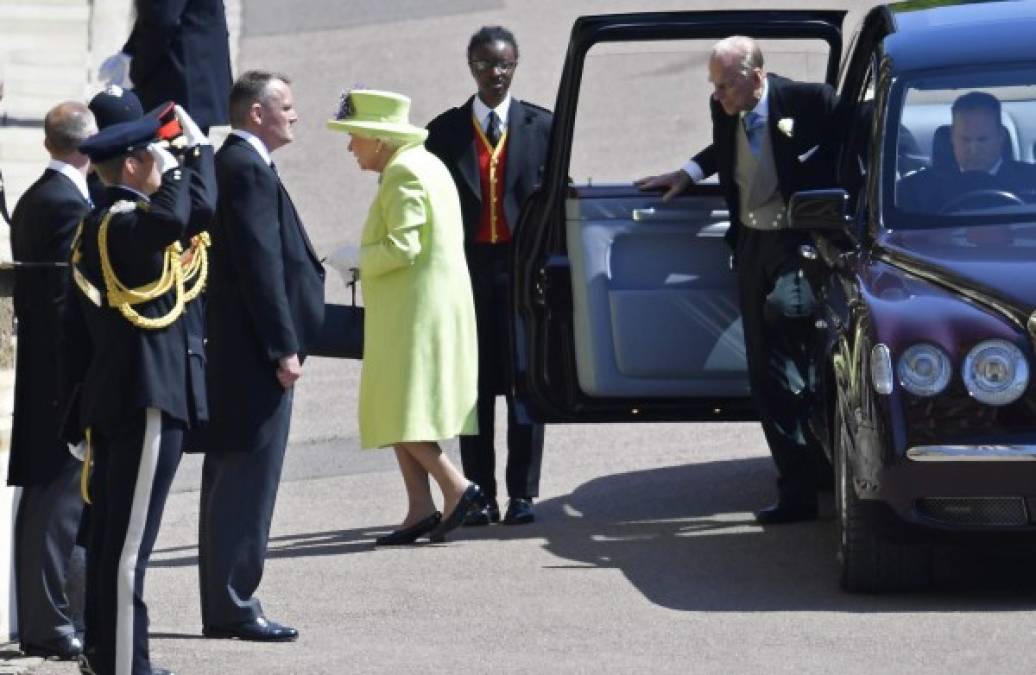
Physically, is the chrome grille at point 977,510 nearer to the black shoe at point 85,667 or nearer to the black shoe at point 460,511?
the black shoe at point 460,511

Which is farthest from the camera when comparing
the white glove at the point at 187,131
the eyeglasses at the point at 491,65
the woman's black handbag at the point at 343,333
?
the eyeglasses at the point at 491,65

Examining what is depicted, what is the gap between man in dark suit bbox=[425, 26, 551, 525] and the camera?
11031 mm

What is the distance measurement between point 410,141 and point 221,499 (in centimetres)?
214

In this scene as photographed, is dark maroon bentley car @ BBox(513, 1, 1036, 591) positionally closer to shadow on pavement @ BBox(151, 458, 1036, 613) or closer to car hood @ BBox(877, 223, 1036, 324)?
car hood @ BBox(877, 223, 1036, 324)

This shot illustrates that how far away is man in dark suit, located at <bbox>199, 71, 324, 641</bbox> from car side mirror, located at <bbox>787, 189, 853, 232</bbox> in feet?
5.98

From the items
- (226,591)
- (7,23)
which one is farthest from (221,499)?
(7,23)

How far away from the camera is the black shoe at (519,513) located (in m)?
10.9

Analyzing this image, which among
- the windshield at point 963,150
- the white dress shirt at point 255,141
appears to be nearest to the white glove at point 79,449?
the white dress shirt at point 255,141

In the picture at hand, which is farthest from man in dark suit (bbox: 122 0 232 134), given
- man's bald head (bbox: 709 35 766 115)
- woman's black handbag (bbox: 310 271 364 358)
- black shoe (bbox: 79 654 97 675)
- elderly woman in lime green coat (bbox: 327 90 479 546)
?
black shoe (bbox: 79 654 97 675)

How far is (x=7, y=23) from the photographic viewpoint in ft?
75.7

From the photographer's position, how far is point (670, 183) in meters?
10.7

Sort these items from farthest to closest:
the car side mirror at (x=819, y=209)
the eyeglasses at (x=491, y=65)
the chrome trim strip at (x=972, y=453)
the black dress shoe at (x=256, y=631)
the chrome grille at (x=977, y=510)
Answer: the eyeglasses at (x=491, y=65) < the car side mirror at (x=819, y=209) < the black dress shoe at (x=256, y=631) < the chrome grille at (x=977, y=510) < the chrome trim strip at (x=972, y=453)

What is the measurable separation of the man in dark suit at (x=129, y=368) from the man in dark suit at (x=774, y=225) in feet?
10.7

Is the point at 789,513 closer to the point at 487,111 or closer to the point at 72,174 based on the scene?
the point at 487,111
